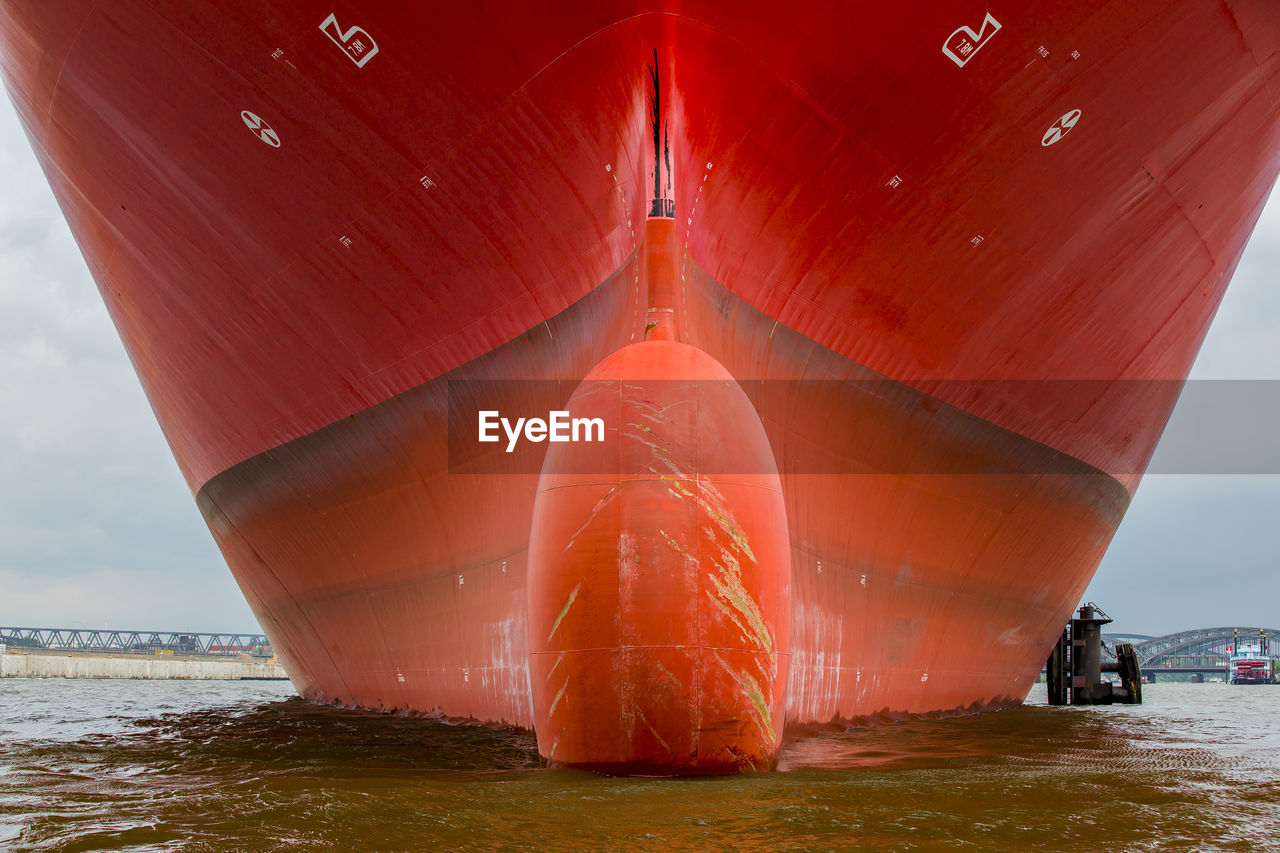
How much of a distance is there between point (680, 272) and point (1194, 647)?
241 ft

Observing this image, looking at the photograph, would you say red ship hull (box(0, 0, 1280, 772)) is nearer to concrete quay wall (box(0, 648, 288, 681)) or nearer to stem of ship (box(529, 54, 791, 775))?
stem of ship (box(529, 54, 791, 775))

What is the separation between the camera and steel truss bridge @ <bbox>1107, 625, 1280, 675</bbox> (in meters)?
62.5

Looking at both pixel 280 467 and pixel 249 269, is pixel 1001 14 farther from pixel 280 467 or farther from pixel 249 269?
pixel 280 467

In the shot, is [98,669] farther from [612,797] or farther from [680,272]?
[612,797]

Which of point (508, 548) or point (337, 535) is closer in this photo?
point (508, 548)

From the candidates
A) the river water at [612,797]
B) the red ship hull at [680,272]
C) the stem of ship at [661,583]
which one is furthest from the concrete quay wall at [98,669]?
the stem of ship at [661,583]

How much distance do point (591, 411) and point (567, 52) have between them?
8.34 feet

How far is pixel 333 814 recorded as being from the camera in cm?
427

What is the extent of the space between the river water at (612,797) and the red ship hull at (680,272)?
69 cm

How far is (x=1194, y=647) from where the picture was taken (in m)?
68.4

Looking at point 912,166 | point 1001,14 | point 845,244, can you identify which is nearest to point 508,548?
point 845,244

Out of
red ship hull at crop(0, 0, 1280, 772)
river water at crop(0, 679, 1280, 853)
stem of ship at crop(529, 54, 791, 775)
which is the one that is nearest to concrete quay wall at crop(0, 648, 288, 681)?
red ship hull at crop(0, 0, 1280, 772)

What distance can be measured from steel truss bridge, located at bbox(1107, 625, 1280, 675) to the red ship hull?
54.1 meters

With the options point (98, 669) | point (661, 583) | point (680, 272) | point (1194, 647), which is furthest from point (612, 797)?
point (1194, 647)
